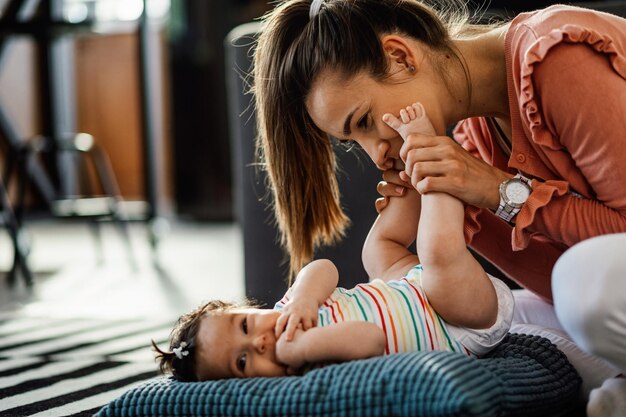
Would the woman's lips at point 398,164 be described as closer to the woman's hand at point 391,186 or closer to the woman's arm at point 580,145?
the woman's hand at point 391,186

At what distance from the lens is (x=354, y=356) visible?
1037 millimetres

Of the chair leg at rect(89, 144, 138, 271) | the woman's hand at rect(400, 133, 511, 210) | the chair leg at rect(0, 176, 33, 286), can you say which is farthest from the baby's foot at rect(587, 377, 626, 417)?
the chair leg at rect(89, 144, 138, 271)

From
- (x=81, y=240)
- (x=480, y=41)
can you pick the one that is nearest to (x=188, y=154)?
(x=81, y=240)

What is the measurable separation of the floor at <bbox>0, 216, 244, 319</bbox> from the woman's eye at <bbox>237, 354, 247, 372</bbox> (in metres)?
1.15

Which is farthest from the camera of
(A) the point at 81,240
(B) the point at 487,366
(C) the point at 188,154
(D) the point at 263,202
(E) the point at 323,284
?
(C) the point at 188,154

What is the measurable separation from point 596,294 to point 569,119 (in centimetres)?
25

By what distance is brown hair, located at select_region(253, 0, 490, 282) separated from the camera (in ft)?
3.76

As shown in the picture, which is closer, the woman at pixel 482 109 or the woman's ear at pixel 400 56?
the woman at pixel 482 109

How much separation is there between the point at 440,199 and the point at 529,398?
0.90 feet

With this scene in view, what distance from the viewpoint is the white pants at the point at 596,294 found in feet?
2.94

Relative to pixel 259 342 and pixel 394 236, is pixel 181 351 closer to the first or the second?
pixel 259 342

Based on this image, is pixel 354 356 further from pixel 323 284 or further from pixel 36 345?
pixel 36 345

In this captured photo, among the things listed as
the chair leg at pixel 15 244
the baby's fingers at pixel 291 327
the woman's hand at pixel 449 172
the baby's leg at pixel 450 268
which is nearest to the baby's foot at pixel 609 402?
the baby's leg at pixel 450 268

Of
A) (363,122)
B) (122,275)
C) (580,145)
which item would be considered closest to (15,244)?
(122,275)
